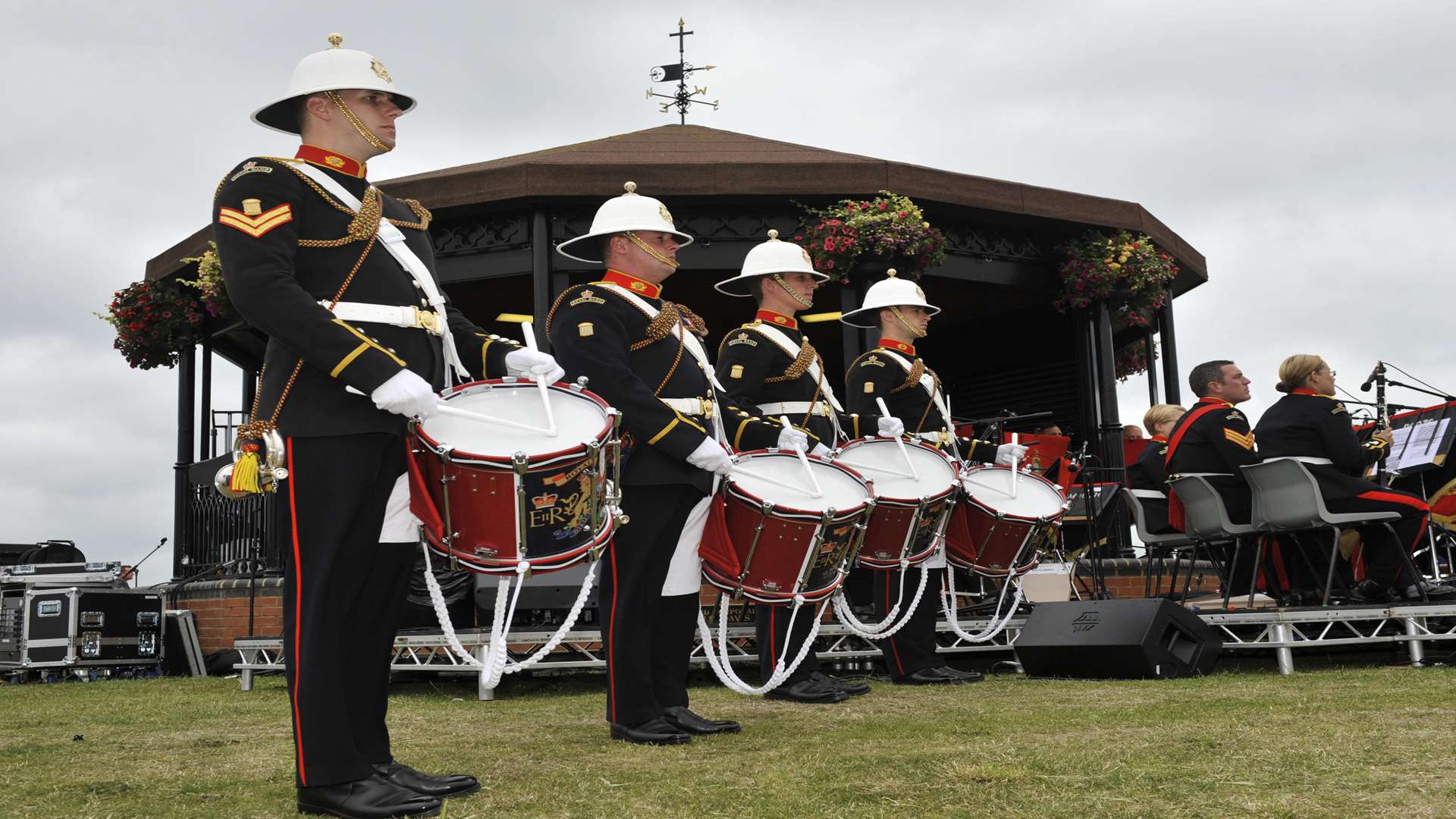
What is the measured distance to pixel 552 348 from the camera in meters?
4.20

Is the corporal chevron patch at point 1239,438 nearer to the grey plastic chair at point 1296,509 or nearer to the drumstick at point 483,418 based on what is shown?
the grey plastic chair at point 1296,509

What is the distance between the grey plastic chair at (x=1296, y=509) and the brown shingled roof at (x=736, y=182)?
4.21 meters

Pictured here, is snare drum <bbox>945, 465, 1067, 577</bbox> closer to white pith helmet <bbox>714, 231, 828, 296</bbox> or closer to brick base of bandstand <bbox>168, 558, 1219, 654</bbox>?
A: white pith helmet <bbox>714, 231, 828, 296</bbox>

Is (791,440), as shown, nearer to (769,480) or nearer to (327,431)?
(769,480)

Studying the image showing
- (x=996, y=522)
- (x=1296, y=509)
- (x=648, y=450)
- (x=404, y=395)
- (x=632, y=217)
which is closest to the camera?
(x=404, y=395)

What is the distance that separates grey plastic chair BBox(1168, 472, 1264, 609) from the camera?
6559 millimetres

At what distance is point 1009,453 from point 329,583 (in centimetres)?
402

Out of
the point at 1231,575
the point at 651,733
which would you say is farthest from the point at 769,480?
the point at 1231,575

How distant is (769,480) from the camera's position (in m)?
4.45

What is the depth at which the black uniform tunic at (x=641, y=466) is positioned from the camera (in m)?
4.04

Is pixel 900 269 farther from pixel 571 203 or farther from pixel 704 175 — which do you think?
pixel 571 203

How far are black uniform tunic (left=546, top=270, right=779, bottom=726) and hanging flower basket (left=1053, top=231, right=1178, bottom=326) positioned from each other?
274 inches

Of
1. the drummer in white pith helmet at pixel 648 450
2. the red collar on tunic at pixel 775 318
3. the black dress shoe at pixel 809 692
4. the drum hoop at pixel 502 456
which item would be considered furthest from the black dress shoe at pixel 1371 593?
the drum hoop at pixel 502 456

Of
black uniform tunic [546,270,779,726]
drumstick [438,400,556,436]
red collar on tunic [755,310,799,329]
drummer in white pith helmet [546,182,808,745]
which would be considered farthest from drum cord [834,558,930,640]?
drumstick [438,400,556,436]
